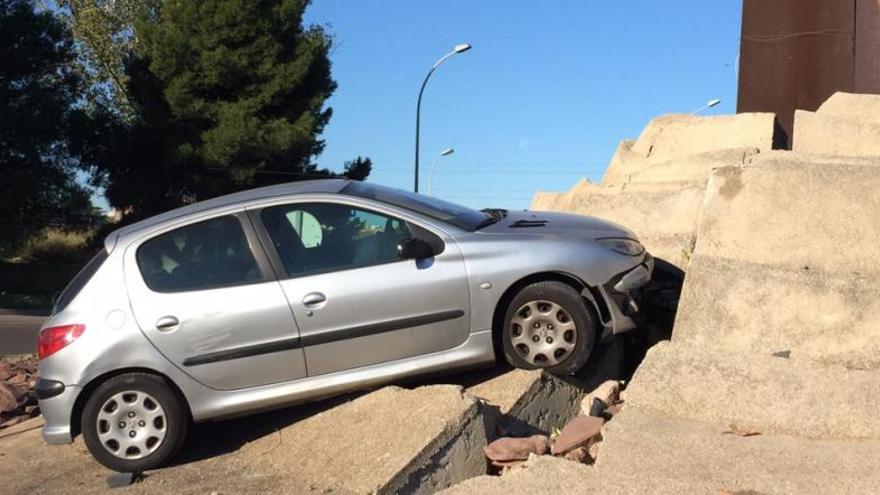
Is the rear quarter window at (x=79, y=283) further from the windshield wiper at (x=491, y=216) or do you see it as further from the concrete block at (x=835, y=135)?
the concrete block at (x=835, y=135)

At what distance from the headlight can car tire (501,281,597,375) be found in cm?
45

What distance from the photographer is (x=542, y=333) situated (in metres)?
5.58

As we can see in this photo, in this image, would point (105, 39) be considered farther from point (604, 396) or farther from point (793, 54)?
point (604, 396)

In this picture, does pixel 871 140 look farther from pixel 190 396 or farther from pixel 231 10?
pixel 231 10

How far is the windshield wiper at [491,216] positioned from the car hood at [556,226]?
0.13 ft

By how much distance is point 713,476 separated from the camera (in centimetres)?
405

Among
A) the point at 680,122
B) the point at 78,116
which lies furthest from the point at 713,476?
the point at 78,116

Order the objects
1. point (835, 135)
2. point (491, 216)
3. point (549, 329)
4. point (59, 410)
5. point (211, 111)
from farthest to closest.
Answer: point (211, 111) < point (835, 135) < point (491, 216) < point (549, 329) < point (59, 410)

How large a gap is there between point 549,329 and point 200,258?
2189 mm

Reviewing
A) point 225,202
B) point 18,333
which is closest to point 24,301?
point 18,333

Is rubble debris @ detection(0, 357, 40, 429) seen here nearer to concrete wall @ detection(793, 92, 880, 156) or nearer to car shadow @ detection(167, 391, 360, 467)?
car shadow @ detection(167, 391, 360, 467)

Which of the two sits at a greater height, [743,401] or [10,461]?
[743,401]

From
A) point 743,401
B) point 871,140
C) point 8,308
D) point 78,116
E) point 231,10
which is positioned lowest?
point 8,308

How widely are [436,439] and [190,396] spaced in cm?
169
